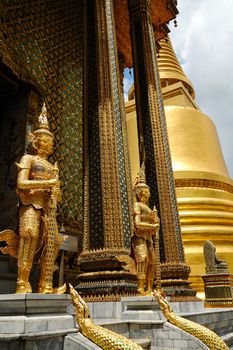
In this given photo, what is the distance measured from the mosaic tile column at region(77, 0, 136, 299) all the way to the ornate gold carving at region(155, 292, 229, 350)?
542 mm

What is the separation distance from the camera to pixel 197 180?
11352mm

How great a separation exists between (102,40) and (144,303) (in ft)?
13.8

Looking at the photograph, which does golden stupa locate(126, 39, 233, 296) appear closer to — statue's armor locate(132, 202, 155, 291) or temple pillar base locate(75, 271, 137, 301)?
statue's armor locate(132, 202, 155, 291)

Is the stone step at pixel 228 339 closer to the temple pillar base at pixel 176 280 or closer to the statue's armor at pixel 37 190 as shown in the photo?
the temple pillar base at pixel 176 280

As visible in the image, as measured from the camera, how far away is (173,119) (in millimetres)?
14109

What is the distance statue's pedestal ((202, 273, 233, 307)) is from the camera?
743 cm

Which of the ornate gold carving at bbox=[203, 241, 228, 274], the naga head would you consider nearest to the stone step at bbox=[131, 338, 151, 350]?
the naga head

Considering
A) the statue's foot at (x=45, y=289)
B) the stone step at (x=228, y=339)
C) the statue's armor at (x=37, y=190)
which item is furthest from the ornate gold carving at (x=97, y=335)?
the stone step at (x=228, y=339)

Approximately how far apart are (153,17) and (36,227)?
893 centimetres

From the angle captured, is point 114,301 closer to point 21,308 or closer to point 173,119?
point 21,308

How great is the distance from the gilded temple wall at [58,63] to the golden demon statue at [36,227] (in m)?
4.00

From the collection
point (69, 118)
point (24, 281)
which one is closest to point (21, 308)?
Result: point (24, 281)

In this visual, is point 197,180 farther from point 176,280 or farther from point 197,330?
point 197,330

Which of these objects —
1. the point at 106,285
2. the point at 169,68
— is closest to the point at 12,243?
the point at 106,285
